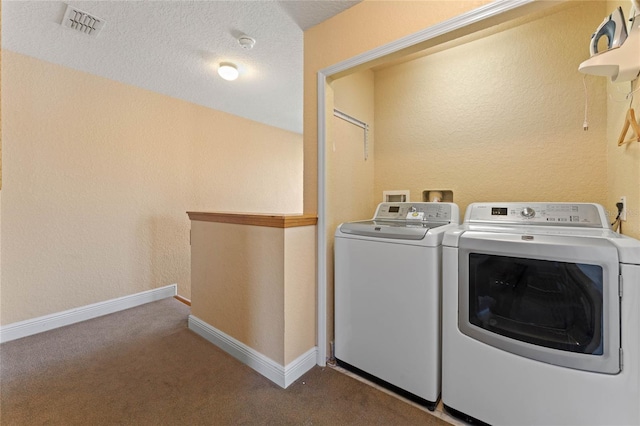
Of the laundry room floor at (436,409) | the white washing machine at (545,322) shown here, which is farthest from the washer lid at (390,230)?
the laundry room floor at (436,409)

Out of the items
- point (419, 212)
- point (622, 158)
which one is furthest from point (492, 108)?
point (419, 212)

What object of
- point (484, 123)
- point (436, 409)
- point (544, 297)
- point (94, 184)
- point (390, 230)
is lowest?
point (436, 409)

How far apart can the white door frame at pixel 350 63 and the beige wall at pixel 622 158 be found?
59cm

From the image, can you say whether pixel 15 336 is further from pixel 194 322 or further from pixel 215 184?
pixel 215 184

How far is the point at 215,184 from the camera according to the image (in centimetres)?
365

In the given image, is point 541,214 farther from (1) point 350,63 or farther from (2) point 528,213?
(1) point 350,63

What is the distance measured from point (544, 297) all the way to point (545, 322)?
0.36ft

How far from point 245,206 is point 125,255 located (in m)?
1.63

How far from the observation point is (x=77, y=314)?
8.25 ft

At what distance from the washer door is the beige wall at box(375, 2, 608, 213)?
84cm

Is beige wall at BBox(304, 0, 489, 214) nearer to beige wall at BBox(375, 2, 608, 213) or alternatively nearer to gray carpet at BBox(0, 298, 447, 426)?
beige wall at BBox(375, 2, 608, 213)

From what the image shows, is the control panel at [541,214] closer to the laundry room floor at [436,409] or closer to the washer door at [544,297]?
the washer door at [544,297]

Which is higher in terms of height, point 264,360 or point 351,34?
point 351,34

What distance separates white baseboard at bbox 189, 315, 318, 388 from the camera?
5.53ft
